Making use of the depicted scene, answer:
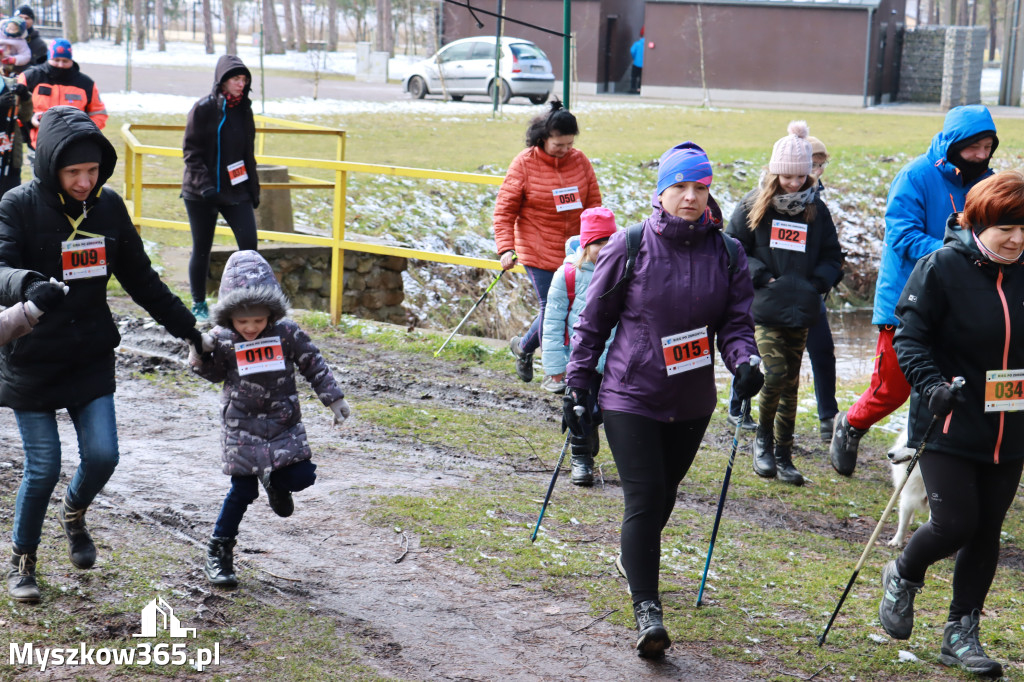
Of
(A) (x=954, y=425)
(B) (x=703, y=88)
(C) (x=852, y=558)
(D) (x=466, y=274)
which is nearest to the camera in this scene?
(A) (x=954, y=425)

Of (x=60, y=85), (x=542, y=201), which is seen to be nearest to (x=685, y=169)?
(x=542, y=201)

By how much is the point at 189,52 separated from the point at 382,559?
53.5m

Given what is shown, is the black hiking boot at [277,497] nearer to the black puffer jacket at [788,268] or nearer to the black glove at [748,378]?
the black glove at [748,378]

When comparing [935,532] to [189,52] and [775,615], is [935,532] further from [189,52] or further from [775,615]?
[189,52]

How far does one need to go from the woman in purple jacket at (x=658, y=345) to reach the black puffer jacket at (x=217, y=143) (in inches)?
207

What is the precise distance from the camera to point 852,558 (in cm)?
533

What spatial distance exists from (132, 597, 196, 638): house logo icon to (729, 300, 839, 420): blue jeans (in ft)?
12.9

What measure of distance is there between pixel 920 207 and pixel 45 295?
4100 millimetres

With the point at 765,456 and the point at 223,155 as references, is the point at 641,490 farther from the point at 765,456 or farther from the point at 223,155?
the point at 223,155

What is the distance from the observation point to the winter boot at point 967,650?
3.99 metres

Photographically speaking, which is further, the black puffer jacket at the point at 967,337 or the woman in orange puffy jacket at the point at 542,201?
the woman in orange puffy jacket at the point at 542,201

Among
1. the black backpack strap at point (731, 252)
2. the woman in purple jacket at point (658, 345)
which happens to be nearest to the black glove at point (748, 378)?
the woman in purple jacket at point (658, 345)

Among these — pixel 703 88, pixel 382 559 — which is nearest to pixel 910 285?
pixel 382 559

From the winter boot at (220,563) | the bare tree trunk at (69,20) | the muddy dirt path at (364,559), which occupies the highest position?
the bare tree trunk at (69,20)
